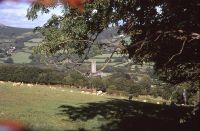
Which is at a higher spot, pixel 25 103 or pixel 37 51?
pixel 37 51

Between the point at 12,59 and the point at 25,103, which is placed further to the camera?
the point at 12,59

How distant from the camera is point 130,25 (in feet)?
54.4

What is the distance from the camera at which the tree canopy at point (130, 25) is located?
609 inches

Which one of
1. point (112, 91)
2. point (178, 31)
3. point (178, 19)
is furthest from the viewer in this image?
point (112, 91)

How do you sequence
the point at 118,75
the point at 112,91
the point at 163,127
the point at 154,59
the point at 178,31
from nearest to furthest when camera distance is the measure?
the point at 178,31, the point at 154,59, the point at 163,127, the point at 112,91, the point at 118,75

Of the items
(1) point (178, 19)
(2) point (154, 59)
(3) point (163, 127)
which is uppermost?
(1) point (178, 19)

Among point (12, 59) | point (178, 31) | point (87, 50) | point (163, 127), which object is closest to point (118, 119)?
point (163, 127)

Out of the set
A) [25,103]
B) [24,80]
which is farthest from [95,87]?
[25,103]

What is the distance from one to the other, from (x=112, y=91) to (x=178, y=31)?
4617cm

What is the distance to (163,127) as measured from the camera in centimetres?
2588

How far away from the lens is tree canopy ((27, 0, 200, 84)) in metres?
15.5

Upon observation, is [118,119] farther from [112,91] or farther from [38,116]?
[112,91]

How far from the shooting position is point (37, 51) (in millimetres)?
16750

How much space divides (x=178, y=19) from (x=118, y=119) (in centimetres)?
1461
